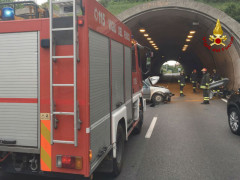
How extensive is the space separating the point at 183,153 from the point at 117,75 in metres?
2.56

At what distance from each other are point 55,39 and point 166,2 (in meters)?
13.4

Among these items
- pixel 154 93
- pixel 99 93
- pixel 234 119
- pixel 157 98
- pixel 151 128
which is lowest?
pixel 151 128

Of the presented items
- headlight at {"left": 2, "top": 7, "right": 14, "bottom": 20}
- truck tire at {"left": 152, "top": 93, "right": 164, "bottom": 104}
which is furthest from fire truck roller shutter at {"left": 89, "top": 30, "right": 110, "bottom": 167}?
truck tire at {"left": 152, "top": 93, "right": 164, "bottom": 104}

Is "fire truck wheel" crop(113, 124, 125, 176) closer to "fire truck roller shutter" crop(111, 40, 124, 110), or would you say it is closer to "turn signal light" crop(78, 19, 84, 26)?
"fire truck roller shutter" crop(111, 40, 124, 110)

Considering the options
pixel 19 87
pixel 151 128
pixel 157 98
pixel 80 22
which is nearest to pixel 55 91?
pixel 19 87

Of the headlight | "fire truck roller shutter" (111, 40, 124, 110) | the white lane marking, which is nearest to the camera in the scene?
the headlight

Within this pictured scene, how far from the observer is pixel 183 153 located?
6.01 meters

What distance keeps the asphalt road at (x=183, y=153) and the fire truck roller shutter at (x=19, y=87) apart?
149cm

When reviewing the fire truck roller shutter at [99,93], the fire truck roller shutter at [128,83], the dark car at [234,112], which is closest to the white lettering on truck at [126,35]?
the fire truck roller shutter at [128,83]

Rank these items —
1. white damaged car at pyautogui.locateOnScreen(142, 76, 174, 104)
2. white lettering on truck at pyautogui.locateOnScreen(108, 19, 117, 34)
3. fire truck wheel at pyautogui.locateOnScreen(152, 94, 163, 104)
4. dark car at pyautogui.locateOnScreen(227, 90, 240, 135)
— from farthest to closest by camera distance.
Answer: fire truck wheel at pyautogui.locateOnScreen(152, 94, 163, 104) → white damaged car at pyautogui.locateOnScreen(142, 76, 174, 104) → dark car at pyautogui.locateOnScreen(227, 90, 240, 135) → white lettering on truck at pyautogui.locateOnScreen(108, 19, 117, 34)

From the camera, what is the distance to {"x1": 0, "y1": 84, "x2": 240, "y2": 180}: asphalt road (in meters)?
4.84

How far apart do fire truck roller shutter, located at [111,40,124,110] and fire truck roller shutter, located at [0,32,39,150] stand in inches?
55.5

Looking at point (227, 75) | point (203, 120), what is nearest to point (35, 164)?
point (203, 120)

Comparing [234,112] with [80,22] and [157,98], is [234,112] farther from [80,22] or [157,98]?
[157,98]
